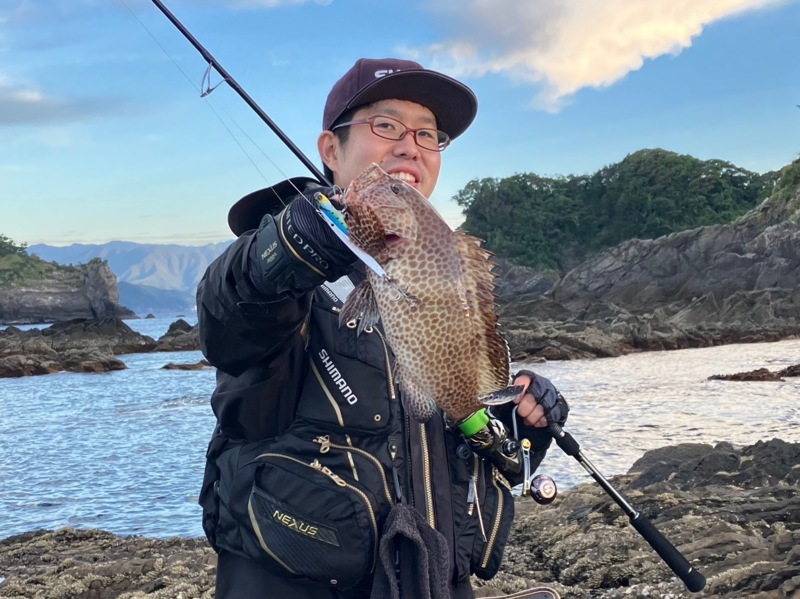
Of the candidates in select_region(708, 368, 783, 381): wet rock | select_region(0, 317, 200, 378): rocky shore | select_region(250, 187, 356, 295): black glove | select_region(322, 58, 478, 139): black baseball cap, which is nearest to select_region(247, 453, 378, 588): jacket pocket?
select_region(250, 187, 356, 295): black glove

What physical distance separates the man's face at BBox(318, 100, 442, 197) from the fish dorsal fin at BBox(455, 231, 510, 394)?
1.78 feet

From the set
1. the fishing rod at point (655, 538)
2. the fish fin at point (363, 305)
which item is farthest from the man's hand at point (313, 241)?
the fishing rod at point (655, 538)

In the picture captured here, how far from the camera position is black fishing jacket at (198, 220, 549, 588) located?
2488 millimetres

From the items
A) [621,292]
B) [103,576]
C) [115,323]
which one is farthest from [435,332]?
[115,323]

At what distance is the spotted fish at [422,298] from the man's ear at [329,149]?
0.75 metres

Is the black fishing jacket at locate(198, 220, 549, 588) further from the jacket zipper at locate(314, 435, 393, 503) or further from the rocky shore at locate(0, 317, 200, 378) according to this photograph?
the rocky shore at locate(0, 317, 200, 378)

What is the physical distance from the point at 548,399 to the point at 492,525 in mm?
531

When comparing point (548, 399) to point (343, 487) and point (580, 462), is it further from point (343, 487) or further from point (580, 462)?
point (343, 487)

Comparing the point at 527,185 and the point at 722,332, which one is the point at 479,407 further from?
the point at 527,185

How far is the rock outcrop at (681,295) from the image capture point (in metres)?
30.9

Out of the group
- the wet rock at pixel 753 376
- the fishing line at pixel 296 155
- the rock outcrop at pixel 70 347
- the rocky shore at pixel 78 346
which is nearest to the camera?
the fishing line at pixel 296 155

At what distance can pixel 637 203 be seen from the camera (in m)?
68.8

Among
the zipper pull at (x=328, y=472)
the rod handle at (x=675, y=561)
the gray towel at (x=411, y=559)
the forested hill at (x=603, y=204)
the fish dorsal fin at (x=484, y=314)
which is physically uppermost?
the forested hill at (x=603, y=204)

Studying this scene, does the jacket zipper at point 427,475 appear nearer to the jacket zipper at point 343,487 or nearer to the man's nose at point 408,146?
the jacket zipper at point 343,487
